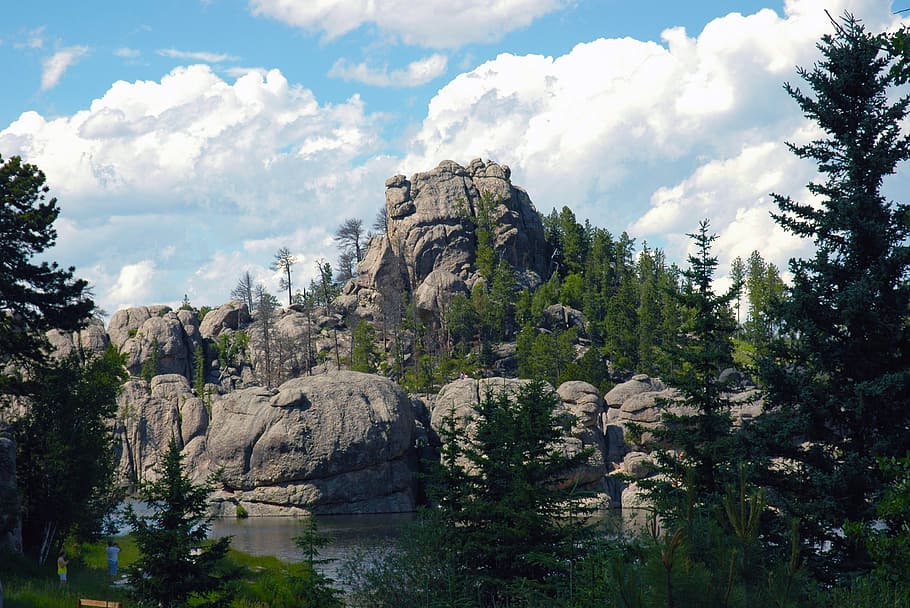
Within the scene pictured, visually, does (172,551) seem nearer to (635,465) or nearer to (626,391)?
(635,465)

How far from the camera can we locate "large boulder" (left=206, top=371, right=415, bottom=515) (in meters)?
54.8

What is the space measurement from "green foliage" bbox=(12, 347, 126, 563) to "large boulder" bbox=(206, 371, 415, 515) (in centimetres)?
2711

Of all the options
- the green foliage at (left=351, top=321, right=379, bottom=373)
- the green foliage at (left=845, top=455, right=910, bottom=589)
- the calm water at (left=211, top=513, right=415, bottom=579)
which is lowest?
the calm water at (left=211, top=513, right=415, bottom=579)

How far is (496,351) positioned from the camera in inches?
3290

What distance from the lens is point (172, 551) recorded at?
597 inches

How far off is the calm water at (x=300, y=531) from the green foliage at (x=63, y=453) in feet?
31.3

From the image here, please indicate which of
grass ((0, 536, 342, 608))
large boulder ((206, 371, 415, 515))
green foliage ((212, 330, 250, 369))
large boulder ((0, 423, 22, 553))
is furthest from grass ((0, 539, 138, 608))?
green foliage ((212, 330, 250, 369))

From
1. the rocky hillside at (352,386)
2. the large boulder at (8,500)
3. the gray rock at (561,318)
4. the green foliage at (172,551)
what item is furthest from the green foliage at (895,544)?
the gray rock at (561,318)

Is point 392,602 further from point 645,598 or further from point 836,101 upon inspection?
point 836,101

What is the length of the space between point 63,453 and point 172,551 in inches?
441

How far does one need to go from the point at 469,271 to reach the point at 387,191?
16288 mm

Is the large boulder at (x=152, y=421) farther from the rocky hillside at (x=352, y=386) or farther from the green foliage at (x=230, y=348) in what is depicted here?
the green foliage at (x=230, y=348)

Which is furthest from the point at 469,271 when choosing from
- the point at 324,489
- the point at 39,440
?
the point at 39,440

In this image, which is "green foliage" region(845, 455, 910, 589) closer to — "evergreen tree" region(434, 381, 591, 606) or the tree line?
the tree line
